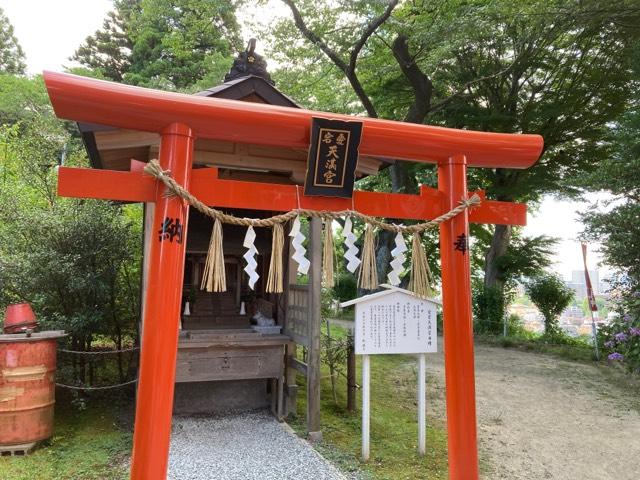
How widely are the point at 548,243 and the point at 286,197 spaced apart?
1422 cm

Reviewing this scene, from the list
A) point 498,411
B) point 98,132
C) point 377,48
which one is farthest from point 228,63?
point 498,411

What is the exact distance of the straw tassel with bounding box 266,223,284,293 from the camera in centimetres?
290

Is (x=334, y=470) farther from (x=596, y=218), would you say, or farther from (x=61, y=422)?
(x=596, y=218)

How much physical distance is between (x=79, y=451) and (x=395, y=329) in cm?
361

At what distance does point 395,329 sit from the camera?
16.5 ft

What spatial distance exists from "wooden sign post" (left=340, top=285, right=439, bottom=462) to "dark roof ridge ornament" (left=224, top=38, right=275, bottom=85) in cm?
284

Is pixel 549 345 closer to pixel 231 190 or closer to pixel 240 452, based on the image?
pixel 240 452

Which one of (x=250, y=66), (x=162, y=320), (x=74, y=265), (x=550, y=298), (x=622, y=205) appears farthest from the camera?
(x=550, y=298)

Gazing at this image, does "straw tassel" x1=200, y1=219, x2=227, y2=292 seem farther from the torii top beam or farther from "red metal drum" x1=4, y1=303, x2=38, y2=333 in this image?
"red metal drum" x1=4, y1=303, x2=38, y2=333

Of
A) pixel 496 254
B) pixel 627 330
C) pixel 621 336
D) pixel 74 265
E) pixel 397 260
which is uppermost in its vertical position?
pixel 496 254

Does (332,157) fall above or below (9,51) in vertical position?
below

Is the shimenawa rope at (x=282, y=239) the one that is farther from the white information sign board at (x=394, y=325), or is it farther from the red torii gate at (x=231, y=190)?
the white information sign board at (x=394, y=325)

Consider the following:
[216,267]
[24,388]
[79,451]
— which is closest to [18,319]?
[24,388]

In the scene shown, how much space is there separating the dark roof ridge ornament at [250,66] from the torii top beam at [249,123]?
2537mm
